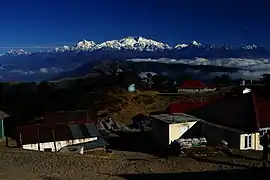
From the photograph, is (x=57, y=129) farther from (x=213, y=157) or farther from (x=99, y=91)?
(x=99, y=91)

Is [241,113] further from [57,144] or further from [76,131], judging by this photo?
[57,144]

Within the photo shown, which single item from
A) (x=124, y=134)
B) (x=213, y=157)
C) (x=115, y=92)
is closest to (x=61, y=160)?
(x=213, y=157)

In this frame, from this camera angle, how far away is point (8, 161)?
1839 centimetres

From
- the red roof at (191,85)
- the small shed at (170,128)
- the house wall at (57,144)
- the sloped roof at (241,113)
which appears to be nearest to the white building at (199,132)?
the small shed at (170,128)

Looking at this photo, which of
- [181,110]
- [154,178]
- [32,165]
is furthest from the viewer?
[181,110]

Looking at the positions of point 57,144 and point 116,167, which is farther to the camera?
point 57,144

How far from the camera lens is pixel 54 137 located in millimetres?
26125

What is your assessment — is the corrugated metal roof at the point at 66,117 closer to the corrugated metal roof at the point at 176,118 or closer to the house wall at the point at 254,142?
the corrugated metal roof at the point at 176,118

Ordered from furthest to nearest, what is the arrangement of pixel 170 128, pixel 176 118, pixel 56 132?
1. pixel 176 118
2. pixel 56 132
3. pixel 170 128

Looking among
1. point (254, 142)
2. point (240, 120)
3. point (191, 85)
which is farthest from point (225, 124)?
point (191, 85)

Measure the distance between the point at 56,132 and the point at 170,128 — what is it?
7.30 meters

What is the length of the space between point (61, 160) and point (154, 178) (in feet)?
15.4

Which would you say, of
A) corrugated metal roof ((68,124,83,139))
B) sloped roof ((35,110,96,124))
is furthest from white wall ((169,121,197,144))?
sloped roof ((35,110,96,124))

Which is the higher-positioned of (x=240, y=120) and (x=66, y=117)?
(x=240, y=120)
